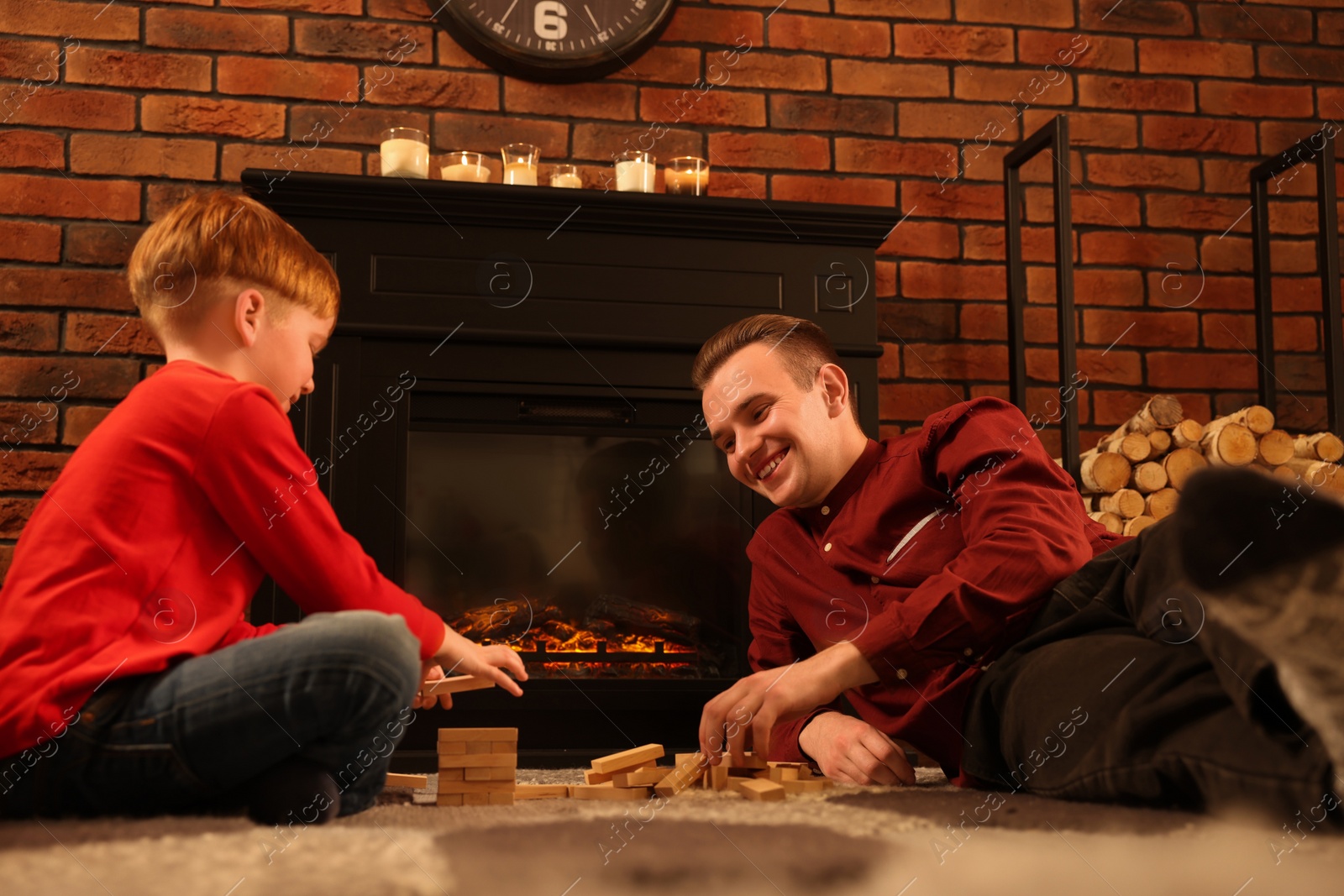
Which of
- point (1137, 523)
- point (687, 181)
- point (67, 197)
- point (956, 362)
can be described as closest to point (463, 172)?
point (687, 181)

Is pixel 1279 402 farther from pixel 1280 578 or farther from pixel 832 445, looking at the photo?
pixel 1280 578

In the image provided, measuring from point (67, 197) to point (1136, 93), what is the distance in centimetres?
268

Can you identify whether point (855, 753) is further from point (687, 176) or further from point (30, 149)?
point (30, 149)

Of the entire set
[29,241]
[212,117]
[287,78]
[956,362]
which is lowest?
[956,362]

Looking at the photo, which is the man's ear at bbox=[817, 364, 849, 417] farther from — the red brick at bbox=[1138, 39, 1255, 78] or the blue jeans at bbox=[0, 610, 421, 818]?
the red brick at bbox=[1138, 39, 1255, 78]

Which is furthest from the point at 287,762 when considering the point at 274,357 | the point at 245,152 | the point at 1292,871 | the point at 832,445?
the point at 245,152

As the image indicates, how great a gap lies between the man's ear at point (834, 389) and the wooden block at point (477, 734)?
807mm

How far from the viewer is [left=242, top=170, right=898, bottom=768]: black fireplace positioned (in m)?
2.19

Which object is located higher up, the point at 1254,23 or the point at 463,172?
the point at 1254,23

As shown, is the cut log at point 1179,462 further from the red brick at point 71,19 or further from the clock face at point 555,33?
the red brick at point 71,19

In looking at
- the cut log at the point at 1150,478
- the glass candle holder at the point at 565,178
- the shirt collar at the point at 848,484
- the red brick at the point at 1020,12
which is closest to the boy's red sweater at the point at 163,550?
the shirt collar at the point at 848,484

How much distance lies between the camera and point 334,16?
2615 millimetres

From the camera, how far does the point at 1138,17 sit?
9.72 ft

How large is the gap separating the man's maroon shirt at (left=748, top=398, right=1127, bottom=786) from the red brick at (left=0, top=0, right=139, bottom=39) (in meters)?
1.91
